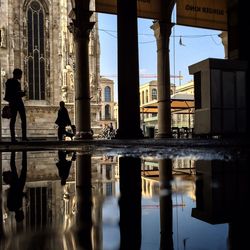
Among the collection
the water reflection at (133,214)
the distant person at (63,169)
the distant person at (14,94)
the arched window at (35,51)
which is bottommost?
the distant person at (63,169)

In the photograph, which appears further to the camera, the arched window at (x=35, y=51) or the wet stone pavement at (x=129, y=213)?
the arched window at (x=35, y=51)

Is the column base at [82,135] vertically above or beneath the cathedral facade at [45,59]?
beneath

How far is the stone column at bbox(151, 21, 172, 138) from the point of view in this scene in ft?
46.4

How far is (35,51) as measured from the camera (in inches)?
1256

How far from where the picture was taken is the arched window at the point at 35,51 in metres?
31.7

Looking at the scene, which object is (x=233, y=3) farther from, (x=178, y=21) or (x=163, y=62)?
(x=163, y=62)

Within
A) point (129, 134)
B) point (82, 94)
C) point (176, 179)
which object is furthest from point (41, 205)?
point (82, 94)

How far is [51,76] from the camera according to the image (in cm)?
3206

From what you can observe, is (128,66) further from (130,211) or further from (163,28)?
(130,211)

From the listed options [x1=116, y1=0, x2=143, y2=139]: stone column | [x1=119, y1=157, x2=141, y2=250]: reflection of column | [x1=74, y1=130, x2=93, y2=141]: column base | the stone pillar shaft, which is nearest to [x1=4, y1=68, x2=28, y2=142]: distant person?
[x1=116, y1=0, x2=143, y2=139]: stone column

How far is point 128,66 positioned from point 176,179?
20.0 ft

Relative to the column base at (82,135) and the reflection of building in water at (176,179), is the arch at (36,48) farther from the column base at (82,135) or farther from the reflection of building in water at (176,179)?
the reflection of building in water at (176,179)

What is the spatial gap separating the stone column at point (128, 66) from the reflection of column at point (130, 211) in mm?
5568

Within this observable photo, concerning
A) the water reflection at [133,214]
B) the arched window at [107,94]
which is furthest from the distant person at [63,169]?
the arched window at [107,94]
